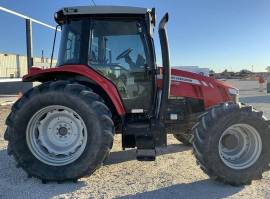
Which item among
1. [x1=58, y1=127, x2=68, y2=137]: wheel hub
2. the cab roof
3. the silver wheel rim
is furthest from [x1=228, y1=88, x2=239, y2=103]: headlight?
[x1=58, y1=127, x2=68, y2=137]: wheel hub

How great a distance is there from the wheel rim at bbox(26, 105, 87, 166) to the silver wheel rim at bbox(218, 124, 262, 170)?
7.13 feet

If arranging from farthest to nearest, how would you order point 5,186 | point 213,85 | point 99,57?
point 213,85, point 99,57, point 5,186

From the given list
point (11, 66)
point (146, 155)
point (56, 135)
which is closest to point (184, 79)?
point (146, 155)

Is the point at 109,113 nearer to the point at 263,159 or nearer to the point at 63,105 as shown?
the point at 63,105

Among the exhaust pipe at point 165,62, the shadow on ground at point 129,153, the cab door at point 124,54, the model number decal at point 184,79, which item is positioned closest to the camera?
the exhaust pipe at point 165,62

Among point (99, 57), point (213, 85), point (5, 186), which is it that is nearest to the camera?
point (5, 186)

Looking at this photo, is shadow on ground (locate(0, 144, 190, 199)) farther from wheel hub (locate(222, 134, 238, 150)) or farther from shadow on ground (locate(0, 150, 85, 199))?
wheel hub (locate(222, 134, 238, 150))

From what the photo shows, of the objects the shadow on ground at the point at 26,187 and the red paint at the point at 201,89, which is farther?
the red paint at the point at 201,89

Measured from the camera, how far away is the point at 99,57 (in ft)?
22.3

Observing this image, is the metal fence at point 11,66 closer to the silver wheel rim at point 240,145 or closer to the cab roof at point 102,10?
the cab roof at point 102,10

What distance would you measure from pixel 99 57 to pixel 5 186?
240 centimetres

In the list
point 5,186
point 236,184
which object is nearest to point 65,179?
point 5,186

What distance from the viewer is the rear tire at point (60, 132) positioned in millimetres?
6262

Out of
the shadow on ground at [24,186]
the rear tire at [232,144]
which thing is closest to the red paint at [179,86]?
the rear tire at [232,144]
